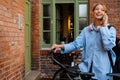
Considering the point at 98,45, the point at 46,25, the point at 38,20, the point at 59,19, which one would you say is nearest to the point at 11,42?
the point at 98,45

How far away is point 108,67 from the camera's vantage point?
3.70 meters

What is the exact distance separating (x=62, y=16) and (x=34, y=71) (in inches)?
82.5

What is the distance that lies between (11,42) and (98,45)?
7.50 feet

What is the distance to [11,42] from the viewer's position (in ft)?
18.3

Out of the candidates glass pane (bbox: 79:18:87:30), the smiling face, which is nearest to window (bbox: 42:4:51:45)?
glass pane (bbox: 79:18:87:30)

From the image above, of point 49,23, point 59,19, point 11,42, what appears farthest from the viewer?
point 59,19

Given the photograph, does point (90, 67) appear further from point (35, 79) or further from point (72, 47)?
point (35, 79)

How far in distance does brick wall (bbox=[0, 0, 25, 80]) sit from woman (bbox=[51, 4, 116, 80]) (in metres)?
1.45

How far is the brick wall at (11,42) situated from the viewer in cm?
492

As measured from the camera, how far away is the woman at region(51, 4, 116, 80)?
3.56m

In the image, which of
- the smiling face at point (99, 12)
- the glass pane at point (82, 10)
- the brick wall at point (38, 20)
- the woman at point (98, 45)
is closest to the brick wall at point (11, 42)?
the woman at point (98, 45)

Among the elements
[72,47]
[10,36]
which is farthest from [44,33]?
[72,47]

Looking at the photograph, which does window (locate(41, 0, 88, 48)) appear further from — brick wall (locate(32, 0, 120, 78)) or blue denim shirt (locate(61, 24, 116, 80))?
blue denim shirt (locate(61, 24, 116, 80))

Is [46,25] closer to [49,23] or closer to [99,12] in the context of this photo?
[49,23]
